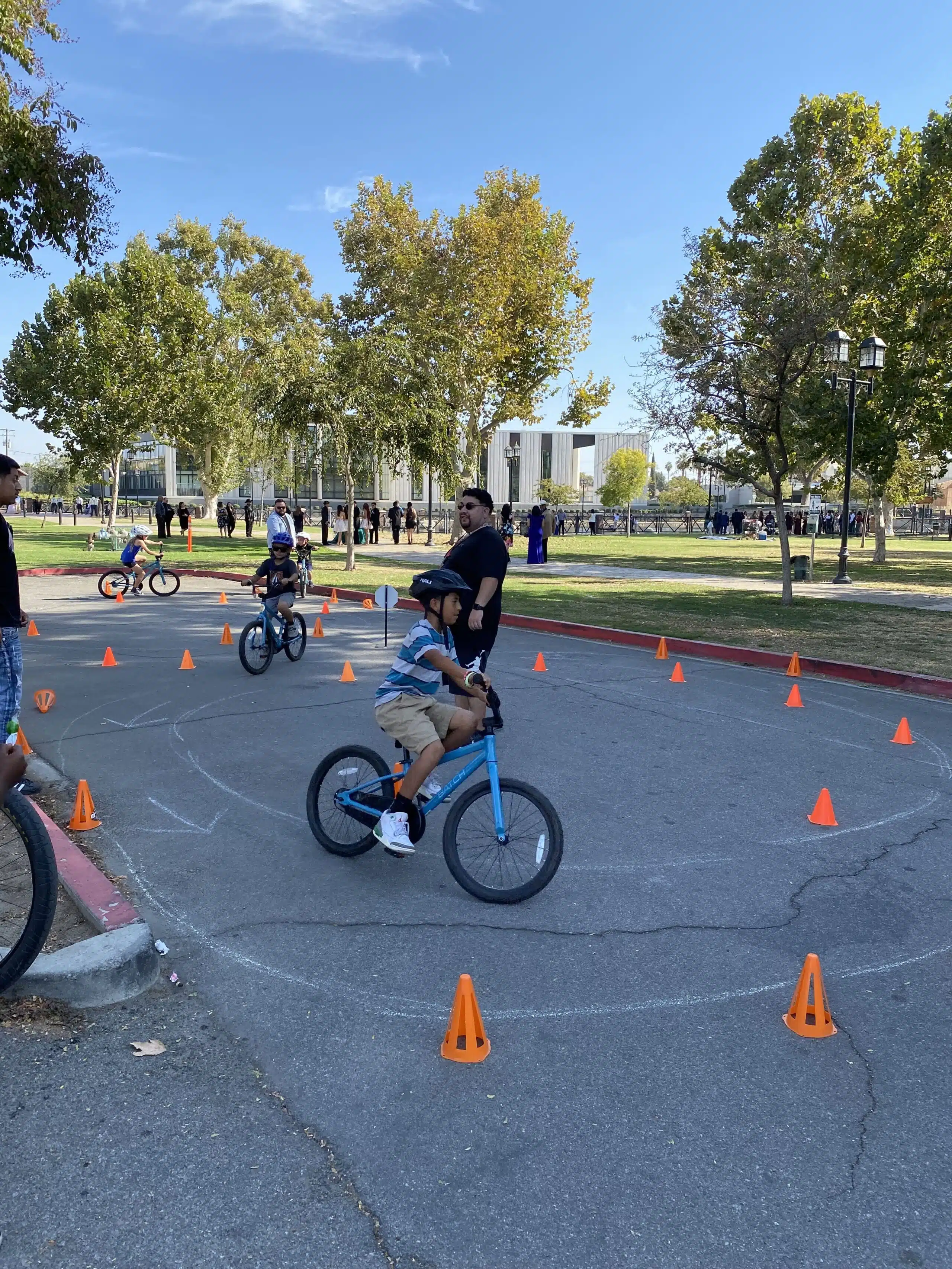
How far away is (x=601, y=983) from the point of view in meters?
3.76

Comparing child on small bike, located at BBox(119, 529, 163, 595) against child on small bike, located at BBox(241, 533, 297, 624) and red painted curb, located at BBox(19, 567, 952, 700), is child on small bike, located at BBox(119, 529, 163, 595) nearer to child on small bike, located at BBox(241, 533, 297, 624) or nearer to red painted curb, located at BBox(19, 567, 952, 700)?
red painted curb, located at BBox(19, 567, 952, 700)

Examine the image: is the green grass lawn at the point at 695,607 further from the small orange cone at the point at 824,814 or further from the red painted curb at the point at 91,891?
the red painted curb at the point at 91,891

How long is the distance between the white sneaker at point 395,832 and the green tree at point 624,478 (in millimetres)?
90593

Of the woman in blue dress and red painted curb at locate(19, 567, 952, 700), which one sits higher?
the woman in blue dress

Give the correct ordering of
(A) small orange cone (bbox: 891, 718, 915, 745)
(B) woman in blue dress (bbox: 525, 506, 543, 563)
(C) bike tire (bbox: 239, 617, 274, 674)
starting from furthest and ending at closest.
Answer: (B) woman in blue dress (bbox: 525, 506, 543, 563) < (C) bike tire (bbox: 239, 617, 274, 674) < (A) small orange cone (bbox: 891, 718, 915, 745)

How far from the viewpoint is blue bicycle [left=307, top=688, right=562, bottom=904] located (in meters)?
4.44

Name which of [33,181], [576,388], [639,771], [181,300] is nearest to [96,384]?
[181,300]

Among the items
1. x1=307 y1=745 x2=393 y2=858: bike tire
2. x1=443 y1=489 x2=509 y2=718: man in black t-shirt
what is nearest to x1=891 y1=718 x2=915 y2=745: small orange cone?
x1=443 y1=489 x2=509 y2=718: man in black t-shirt

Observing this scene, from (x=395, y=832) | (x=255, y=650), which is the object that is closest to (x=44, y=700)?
(x=255, y=650)

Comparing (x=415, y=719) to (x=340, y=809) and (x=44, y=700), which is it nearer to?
(x=340, y=809)

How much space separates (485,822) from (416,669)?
32.1 inches

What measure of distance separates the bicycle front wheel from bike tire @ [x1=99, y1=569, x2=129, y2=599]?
1482 cm

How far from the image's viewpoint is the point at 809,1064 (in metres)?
3.23

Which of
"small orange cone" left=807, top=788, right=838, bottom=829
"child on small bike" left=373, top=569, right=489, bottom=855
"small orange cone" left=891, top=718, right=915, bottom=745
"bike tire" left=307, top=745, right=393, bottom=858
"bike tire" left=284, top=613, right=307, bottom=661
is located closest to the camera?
"child on small bike" left=373, top=569, right=489, bottom=855
